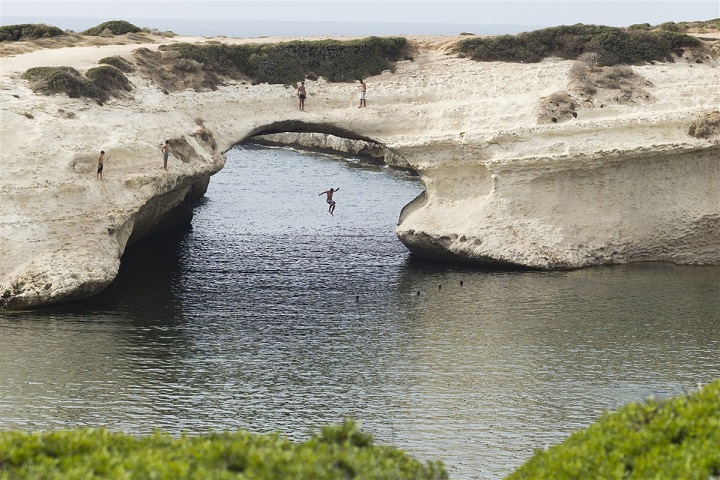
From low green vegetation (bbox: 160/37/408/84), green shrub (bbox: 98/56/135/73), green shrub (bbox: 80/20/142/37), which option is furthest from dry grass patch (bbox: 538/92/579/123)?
green shrub (bbox: 80/20/142/37)

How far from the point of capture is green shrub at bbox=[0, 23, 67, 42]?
63.9 metres

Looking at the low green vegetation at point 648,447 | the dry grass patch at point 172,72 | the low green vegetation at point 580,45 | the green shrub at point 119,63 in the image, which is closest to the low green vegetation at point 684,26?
the low green vegetation at point 580,45

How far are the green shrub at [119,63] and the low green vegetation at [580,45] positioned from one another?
19626mm

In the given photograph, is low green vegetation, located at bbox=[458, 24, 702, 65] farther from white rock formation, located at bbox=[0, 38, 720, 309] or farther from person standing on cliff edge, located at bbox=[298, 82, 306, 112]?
person standing on cliff edge, located at bbox=[298, 82, 306, 112]

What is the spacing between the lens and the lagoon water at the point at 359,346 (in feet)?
110

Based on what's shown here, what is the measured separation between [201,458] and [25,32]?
5083cm

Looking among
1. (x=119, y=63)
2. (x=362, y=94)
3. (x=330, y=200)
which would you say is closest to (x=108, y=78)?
(x=119, y=63)

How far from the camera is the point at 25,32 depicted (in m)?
65.0

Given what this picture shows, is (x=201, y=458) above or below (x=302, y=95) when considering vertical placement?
below

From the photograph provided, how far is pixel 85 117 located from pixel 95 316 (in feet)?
37.0

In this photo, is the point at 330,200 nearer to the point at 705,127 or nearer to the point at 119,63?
the point at 119,63

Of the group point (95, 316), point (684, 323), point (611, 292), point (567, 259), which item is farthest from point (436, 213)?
point (95, 316)

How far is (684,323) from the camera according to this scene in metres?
44.8

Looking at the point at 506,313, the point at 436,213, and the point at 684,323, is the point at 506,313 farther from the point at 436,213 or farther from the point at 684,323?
the point at 436,213
